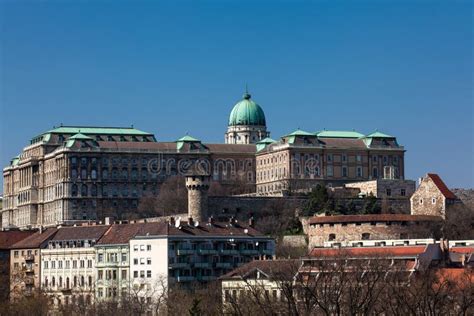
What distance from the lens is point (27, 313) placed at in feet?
352

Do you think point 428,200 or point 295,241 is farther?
point 428,200

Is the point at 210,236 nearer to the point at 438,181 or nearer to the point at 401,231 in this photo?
the point at 401,231

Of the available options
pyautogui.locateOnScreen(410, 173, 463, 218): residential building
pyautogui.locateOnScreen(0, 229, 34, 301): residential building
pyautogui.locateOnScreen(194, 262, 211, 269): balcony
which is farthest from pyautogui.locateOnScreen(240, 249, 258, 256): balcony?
pyautogui.locateOnScreen(410, 173, 463, 218): residential building

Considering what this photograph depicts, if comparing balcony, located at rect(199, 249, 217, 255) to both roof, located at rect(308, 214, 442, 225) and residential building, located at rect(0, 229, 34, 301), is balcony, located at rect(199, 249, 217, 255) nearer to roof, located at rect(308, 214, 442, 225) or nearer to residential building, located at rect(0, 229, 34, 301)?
residential building, located at rect(0, 229, 34, 301)

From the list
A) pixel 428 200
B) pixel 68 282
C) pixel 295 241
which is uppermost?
pixel 428 200

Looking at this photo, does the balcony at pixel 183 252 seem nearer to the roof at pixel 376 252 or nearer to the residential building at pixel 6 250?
the roof at pixel 376 252

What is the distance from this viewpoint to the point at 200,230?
12269 cm

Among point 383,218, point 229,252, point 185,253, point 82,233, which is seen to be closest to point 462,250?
point 229,252

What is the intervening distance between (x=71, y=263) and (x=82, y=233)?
3.71 meters

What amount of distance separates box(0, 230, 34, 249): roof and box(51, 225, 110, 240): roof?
34.3 ft

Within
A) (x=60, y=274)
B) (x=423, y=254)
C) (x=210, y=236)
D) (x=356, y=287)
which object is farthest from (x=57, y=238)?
(x=356, y=287)

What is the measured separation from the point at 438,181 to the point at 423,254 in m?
47.8

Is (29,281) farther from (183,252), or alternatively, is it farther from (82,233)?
(183,252)

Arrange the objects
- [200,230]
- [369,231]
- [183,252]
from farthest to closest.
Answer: [369,231] < [200,230] < [183,252]
